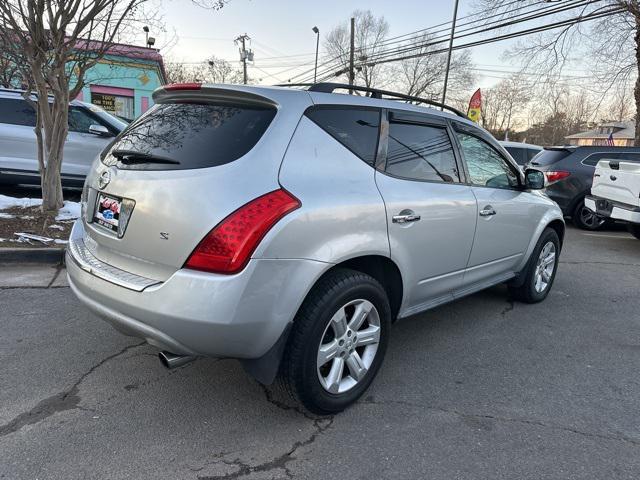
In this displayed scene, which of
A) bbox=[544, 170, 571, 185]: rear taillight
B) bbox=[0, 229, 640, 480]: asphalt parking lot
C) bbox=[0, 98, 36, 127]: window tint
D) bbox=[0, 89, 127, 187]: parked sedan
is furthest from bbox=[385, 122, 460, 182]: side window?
bbox=[0, 98, 36, 127]: window tint

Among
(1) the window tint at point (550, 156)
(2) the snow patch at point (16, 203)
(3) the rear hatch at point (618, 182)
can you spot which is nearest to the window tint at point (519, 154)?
(1) the window tint at point (550, 156)

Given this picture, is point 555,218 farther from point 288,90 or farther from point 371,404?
point 288,90

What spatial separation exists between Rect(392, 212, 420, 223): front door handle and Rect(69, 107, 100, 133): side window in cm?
704

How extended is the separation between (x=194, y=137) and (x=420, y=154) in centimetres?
151

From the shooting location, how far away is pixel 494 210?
370 cm

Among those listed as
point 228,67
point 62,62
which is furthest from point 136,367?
point 228,67

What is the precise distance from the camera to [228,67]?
1542 inches

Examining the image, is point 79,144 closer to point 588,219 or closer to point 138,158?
point 138,158

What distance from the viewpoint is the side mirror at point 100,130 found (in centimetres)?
779

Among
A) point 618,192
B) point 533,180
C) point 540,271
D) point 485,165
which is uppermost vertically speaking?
point 485,165

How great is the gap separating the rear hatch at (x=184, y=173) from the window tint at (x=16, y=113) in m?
6.45

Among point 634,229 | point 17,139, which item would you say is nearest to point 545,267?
point 634,229

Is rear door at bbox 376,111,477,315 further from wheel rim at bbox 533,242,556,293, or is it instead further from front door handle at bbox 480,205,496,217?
wheel rim at bbox 533,242,556,293

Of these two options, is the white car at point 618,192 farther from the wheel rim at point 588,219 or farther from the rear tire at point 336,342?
the rear tire at point 336,342
